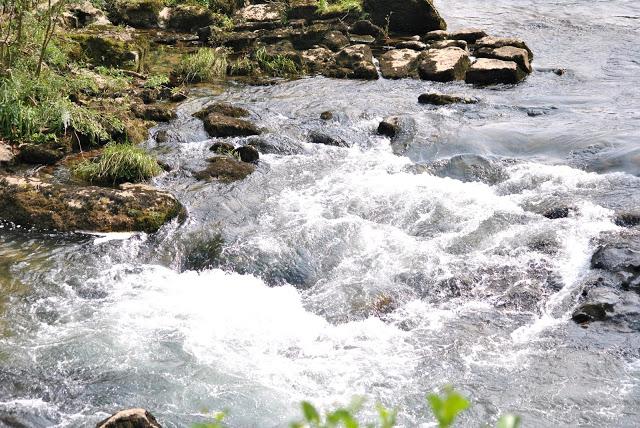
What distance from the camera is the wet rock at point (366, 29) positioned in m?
16.9

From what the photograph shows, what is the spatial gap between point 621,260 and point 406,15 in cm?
1132

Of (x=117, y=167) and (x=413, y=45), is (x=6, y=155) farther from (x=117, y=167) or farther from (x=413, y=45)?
(x=413, y=45)

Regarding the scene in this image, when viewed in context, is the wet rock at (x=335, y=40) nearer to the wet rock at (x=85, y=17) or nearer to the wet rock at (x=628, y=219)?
the wet rock at (x=85, y=17)

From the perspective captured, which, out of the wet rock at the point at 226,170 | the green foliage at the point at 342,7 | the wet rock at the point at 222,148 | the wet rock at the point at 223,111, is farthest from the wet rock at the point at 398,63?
the wet rock at the point at 226,170

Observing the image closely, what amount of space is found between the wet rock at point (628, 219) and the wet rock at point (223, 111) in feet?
21.1

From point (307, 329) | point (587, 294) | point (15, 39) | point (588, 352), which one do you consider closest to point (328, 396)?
point (307, 329)

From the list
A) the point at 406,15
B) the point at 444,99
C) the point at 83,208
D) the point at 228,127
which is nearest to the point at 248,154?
the point at 228,127

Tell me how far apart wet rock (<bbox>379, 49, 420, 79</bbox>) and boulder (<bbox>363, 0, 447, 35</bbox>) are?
203 cm

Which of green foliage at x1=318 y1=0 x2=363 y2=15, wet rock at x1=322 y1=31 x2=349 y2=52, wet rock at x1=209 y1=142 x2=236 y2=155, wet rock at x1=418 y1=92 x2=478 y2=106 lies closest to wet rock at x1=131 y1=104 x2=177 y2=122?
wet rock at x1=209 y1=142 x2=236 y2=155

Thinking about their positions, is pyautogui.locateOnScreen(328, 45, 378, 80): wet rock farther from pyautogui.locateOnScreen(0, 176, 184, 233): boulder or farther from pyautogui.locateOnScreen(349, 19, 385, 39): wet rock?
pyautogui.locateOnScreen(0, 176, 184, 233): boulder

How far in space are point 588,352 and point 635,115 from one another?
6725 millimetres

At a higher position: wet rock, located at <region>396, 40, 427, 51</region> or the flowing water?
wet rock, located at <region>396, 40, 427, 51</region>

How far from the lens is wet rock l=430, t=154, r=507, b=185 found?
31.3ft

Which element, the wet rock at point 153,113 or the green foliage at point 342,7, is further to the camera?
the green foliage at point 342,7
